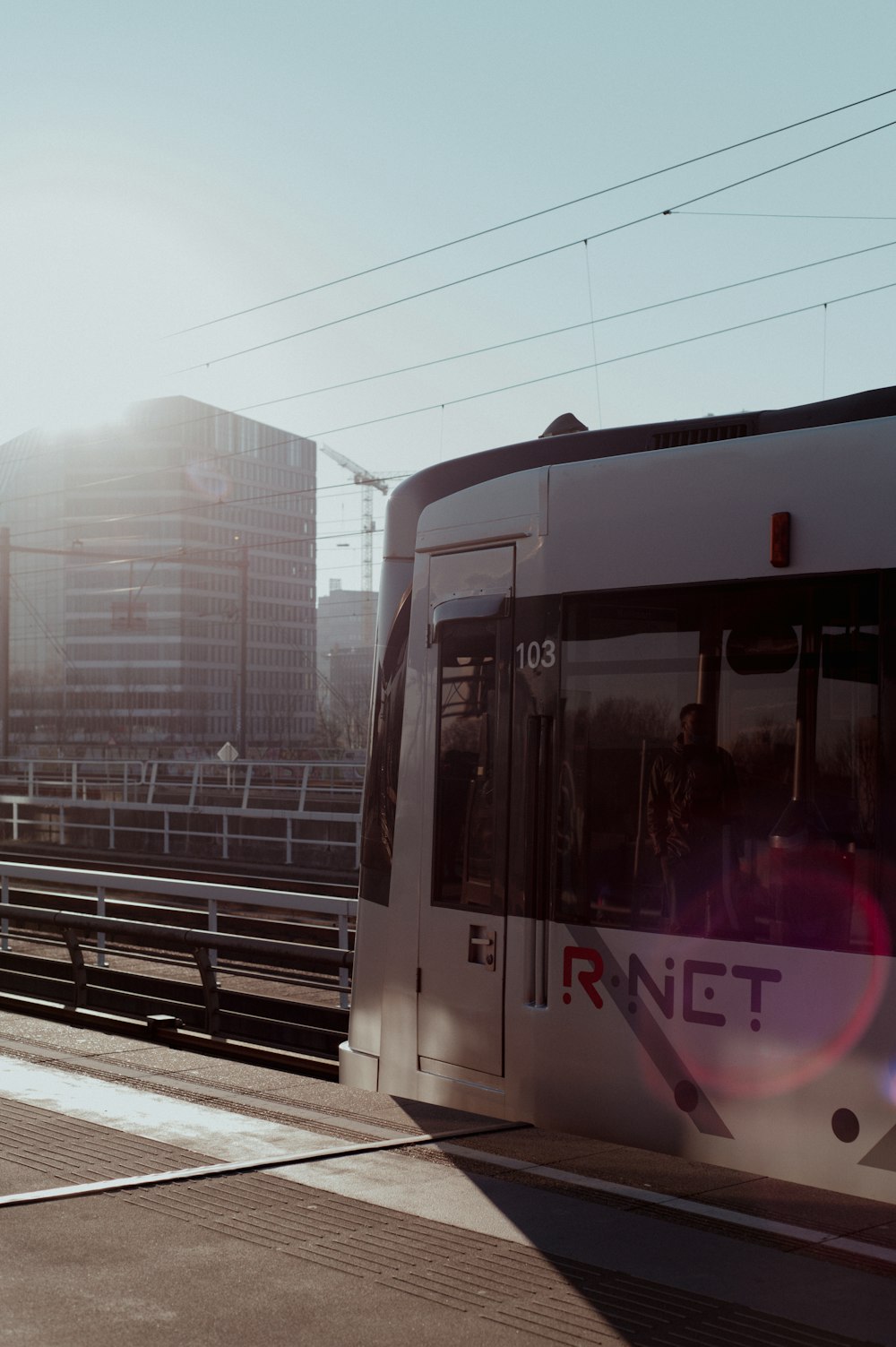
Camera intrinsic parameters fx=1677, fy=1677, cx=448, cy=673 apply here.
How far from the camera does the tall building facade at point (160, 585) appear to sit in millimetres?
138625

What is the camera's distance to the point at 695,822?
21.2 ft

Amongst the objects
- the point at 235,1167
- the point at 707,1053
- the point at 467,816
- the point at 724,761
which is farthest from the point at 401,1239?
the point at 724,761

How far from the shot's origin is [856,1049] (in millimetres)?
5789

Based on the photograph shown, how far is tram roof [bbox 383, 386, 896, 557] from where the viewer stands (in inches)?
262

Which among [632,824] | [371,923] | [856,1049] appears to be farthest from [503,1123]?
[856,1049]

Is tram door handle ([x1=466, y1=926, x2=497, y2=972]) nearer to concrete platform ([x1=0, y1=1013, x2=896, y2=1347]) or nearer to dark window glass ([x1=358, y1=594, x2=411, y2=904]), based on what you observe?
dark window glass ([x1=358, y1=594, x2=411, y2=904])

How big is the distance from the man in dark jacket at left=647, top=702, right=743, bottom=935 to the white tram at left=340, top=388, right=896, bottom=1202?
1 centimetres

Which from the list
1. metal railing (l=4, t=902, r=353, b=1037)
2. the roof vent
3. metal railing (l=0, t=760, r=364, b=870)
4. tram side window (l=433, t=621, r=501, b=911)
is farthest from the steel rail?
metal railing (l=0, t=760, r=364, b=870)

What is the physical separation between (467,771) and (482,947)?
80 cm

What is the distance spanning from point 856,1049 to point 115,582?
143m

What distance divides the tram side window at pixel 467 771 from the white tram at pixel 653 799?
14 mm

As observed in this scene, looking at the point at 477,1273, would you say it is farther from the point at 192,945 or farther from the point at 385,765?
the point at 192,945

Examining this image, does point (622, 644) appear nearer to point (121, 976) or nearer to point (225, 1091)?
point (225, 1091)

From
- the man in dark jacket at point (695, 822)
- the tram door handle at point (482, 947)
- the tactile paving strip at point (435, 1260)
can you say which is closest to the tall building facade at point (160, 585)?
the tactile paving strip at point (435, 1260)
